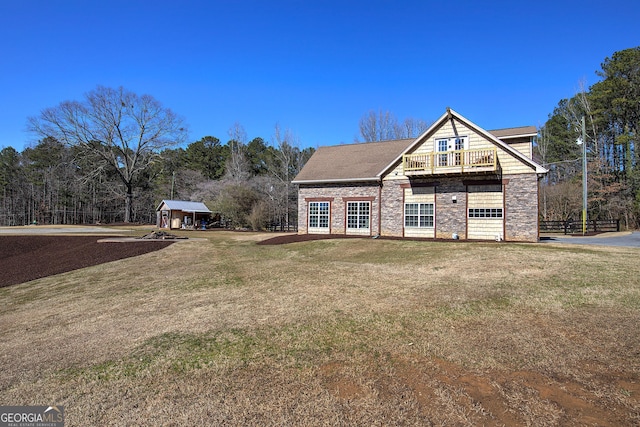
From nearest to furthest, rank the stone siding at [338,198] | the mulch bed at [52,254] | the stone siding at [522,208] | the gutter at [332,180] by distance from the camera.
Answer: the mulch bed at [52,254]
the stone siding at [522,208]
the gutter at [332,180]
the stone siding at [338,198]

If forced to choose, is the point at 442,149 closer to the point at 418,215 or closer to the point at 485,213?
the point at 418,215

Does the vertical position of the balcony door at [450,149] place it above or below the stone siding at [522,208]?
above

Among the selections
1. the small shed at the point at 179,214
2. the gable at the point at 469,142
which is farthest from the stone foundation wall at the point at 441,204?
the small shed at the point at 179,214

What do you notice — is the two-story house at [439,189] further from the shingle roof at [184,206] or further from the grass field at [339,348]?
the shingle roof at [184,206]

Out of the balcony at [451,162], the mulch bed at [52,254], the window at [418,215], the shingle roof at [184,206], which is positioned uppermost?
the balcony at [451,162]

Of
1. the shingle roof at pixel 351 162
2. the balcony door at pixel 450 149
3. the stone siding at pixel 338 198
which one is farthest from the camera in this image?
the shingle roof at pixel 351 162

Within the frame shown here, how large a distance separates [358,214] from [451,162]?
6495 millimetres

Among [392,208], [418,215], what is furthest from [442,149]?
[392,208]

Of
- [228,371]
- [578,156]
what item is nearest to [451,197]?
[228,371]

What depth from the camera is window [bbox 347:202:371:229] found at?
22.1 meters

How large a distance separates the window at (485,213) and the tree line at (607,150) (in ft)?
62.5

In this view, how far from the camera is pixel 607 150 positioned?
37.6m

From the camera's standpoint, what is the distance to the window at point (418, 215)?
20328 millimetres

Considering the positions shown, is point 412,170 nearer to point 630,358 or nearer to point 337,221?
point 337,221
